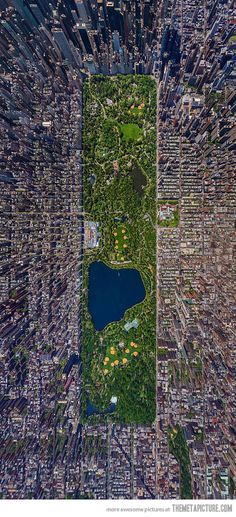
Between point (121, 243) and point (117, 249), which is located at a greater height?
point (121, 243)

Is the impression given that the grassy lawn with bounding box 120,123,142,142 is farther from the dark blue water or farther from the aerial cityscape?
the dark blue water

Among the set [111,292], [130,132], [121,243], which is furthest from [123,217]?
[130,132]

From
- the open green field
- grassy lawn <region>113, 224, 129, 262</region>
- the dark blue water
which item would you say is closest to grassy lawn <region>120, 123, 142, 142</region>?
the open green field

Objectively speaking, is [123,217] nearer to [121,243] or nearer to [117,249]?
[121,243]

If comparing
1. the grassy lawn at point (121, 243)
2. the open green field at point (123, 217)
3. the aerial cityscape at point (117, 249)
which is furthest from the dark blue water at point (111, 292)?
the grassy lawn at point (121, 243)

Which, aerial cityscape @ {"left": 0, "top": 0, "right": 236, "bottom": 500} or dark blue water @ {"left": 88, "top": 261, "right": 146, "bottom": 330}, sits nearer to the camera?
aerial cityscape @ {"left": 0, "top": 0, "right": 236, "bottom": 500}

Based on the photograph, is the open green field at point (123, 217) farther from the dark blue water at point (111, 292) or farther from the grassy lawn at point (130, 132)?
the dark blue water at point (111, 292)
